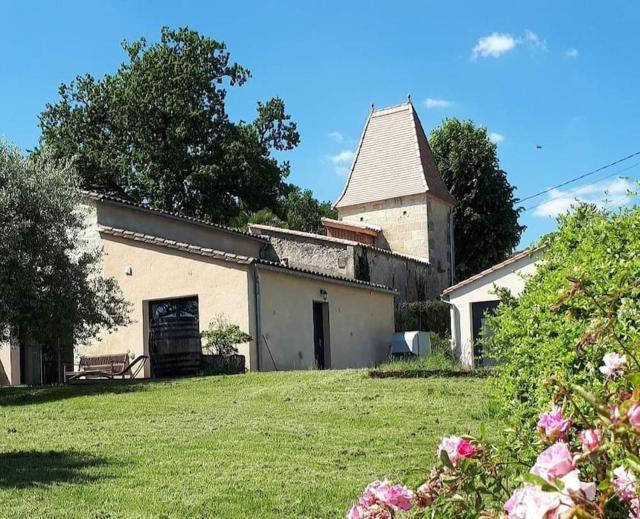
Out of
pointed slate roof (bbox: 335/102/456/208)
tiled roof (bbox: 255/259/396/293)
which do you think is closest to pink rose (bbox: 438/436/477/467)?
tiled roof (bbox: 255/259/396/293)

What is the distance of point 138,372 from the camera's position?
76.3 feet

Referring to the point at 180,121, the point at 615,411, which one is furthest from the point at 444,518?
the point at 180,121

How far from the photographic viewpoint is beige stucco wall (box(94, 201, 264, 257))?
2486 centimetres

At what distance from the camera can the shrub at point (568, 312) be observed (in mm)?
3654

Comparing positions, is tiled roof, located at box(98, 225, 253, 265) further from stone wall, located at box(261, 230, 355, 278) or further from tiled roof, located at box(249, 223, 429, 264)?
tiled roof, located at box(249, 223, 429, 264)

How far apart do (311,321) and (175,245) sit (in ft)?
15.4

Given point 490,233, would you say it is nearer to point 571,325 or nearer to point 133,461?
point 133,461

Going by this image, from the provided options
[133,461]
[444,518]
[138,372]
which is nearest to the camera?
[444,518]

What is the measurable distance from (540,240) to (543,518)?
4.60 m

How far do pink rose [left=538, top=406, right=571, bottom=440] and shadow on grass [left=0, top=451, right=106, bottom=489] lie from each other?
5.96 meters

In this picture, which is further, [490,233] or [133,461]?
[490,233]

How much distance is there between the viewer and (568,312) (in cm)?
311

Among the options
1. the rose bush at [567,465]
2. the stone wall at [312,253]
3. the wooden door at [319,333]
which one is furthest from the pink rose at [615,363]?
the stone wall at [312,253]

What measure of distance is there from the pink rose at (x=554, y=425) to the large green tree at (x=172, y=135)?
3977 centimetres
